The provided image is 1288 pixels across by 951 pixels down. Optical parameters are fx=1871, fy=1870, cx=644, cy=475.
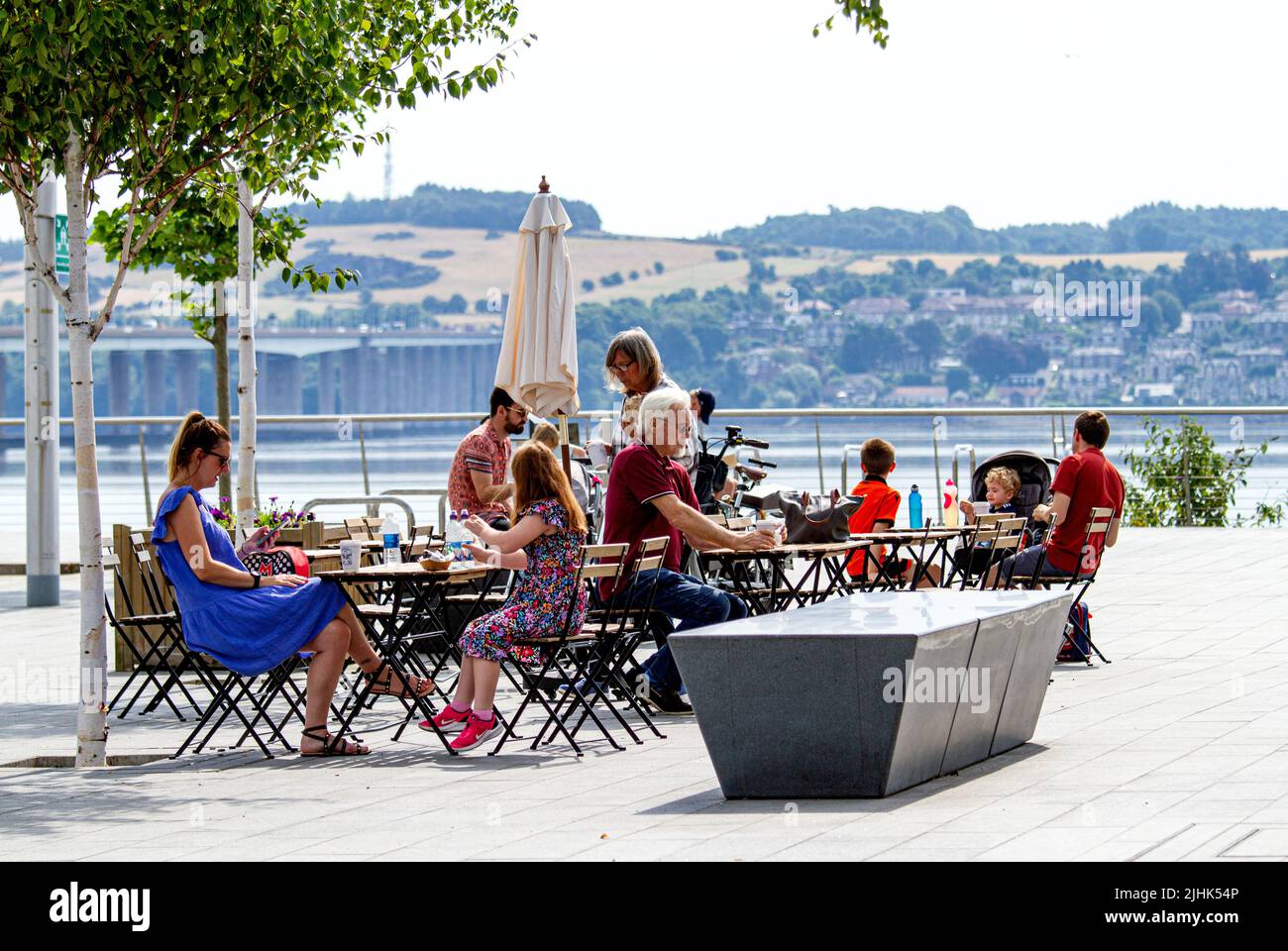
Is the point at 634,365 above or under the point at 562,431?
above

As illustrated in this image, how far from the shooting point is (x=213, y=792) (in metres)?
6.46

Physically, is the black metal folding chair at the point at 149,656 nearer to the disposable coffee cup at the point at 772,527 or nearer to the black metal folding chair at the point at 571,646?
the black metal folding chair at the point at 571,646

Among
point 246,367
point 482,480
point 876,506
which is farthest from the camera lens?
point 246,367

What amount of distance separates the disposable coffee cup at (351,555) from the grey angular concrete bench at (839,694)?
1995 mm

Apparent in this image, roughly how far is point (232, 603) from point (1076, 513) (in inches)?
174

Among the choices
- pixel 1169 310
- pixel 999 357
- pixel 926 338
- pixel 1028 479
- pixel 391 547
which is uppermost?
pixel 1169 310

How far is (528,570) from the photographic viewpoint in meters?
7.31

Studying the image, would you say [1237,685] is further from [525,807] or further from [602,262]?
[602,262]

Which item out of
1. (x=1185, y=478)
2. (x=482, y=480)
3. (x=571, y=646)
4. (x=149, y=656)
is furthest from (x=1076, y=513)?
(x=1185, y=478)

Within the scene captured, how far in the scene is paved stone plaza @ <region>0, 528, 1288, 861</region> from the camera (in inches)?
202

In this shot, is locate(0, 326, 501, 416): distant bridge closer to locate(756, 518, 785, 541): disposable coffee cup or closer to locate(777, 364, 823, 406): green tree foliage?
locate(777, 364, 823, 406): green tree foliage

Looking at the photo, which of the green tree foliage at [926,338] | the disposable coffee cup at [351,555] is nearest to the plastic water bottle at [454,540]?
the disposable coffee cup at [351,555]

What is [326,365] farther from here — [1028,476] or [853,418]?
[1028,476]

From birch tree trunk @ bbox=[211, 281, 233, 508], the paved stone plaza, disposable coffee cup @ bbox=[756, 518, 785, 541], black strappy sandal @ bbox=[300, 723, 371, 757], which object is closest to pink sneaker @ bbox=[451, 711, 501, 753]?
the paved stone plaza
